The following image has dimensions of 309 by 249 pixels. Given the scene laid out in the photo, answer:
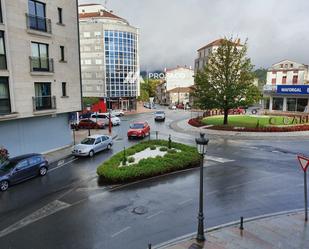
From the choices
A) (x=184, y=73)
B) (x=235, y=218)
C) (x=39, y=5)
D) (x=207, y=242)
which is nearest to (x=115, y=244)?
(x=207, y=242)

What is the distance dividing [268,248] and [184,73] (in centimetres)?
11161

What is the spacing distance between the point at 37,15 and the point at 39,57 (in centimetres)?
330

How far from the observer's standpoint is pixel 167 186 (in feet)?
48.8

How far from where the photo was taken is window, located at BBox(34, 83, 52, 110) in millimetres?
22000

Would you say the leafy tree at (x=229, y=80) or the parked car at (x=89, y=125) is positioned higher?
the leafy tree at (x=229, y=80)

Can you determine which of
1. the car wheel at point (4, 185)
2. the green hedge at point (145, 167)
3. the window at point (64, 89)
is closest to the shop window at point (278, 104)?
the green hedge at point (145, 167)

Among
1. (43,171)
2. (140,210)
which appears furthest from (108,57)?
(140,210)

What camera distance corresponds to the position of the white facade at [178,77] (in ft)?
377

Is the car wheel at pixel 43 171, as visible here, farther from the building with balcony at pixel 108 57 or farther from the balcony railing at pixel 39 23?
the building with balcony at pixel 108 57

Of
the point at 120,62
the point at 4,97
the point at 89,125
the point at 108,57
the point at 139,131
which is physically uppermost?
the point at 108,57

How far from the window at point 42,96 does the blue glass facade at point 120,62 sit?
4214 centimetres

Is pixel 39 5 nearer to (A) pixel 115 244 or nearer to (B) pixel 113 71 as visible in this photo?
(A) pixel 115 244

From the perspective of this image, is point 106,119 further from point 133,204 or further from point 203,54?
point 203,54

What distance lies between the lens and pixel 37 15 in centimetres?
2169
